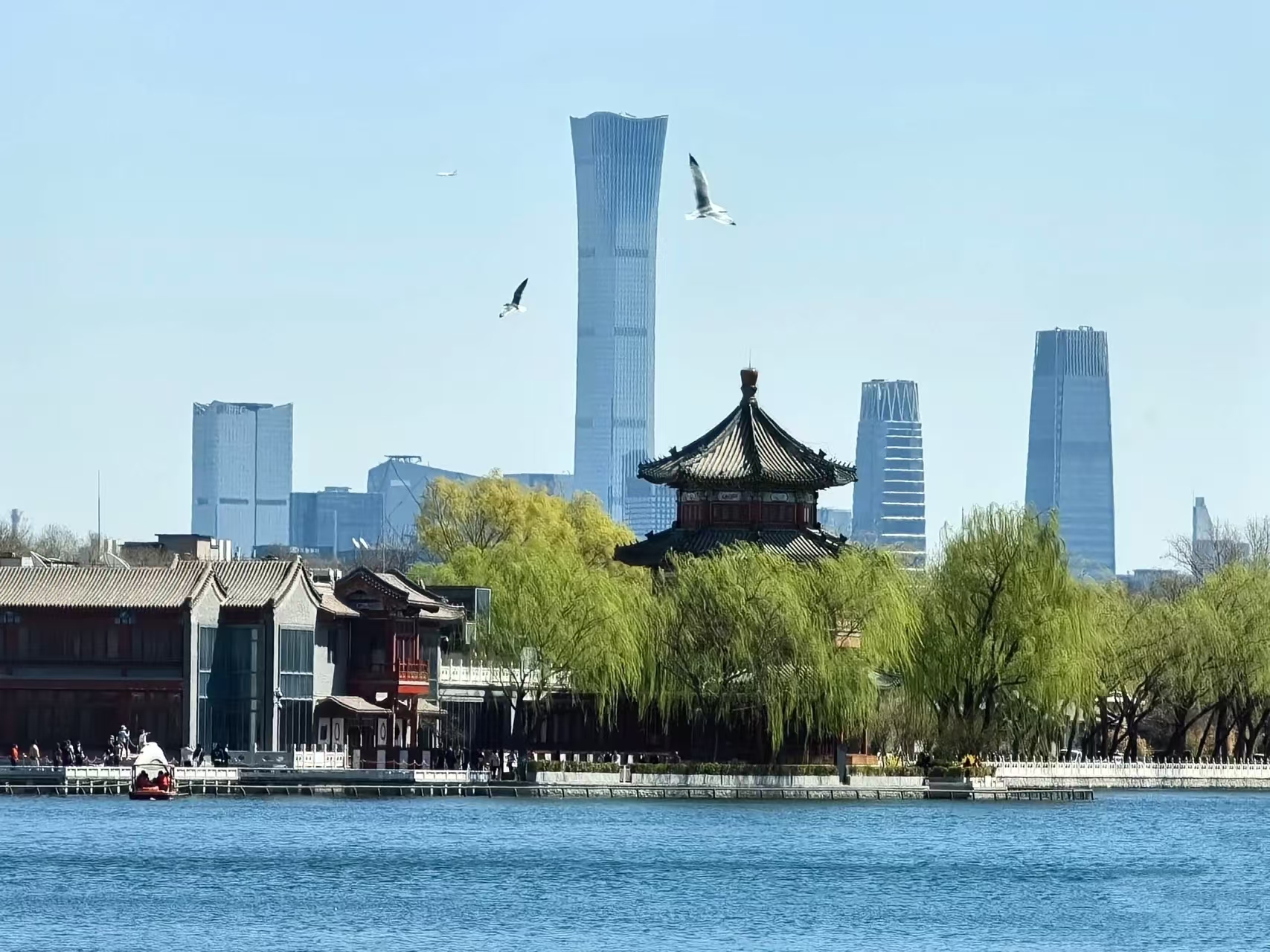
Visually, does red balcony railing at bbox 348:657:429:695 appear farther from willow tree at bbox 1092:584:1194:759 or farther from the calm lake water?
willow tree at bbox 1092:584:1194:759

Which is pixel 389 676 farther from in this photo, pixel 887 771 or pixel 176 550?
pixel 176 550

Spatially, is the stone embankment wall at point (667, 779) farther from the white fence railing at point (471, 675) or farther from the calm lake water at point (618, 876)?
the white fence railing at point (471, 675)

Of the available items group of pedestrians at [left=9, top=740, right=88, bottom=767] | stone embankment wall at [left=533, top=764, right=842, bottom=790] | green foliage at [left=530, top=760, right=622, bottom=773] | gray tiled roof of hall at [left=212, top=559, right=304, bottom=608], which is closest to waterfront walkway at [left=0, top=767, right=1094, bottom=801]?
stone embankment wall at [left=533, top=764, right=842, bottom=790]

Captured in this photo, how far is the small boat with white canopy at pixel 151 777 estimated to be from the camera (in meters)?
92.6

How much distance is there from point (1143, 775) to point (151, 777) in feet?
127

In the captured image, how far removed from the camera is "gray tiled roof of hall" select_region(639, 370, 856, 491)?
11288 centimetres

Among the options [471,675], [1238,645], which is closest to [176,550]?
[471,675]

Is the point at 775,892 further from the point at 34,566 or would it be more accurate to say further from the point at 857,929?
the point at 34,566

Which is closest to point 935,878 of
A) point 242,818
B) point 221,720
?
point 242,818

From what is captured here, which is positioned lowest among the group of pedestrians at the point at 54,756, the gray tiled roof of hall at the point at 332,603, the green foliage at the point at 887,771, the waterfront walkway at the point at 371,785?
the waterfront walkway at the point at 371,785

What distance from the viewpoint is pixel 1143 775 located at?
11419 cm

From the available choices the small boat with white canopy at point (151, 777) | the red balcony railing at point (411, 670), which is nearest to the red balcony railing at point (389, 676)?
the red balcony railing at point (411, 670)

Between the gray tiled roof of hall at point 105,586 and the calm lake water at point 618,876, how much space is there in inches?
422

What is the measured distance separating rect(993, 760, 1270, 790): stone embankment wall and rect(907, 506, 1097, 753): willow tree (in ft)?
9.41
